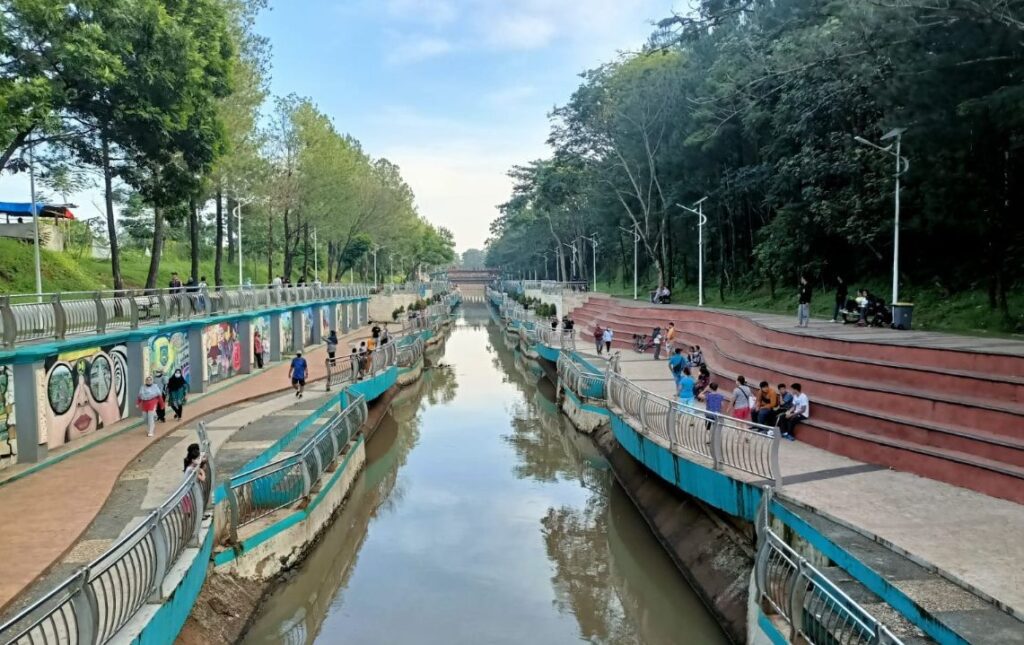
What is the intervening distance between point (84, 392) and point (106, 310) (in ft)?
6.56

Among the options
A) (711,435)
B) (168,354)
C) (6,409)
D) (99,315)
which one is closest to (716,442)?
(711,435)

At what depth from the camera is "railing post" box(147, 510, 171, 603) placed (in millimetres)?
7348

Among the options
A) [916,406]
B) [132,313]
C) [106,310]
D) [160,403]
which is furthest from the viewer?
[132,313]

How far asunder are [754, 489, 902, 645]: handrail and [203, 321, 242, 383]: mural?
20.5 meters

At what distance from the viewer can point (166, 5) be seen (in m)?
21.0

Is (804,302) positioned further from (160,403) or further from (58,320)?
(58,320)

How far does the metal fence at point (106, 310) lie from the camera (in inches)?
535

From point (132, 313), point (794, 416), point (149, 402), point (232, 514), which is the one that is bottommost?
point (232, 514)

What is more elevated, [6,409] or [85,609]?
[6,409]

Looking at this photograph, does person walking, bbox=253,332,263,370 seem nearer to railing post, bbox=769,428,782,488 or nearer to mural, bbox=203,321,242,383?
mural, bbox=203,321,242,383

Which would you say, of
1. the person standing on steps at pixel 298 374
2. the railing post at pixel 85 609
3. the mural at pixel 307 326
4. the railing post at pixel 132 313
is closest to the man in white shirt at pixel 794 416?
the railing post at pixel 85 609

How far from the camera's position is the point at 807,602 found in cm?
686

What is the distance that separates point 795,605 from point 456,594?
21.4 ft

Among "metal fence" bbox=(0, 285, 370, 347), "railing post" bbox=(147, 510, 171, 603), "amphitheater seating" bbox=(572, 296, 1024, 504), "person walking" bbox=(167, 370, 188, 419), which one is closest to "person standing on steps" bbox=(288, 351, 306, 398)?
"metal fence" bbox=(0, 285, 370, 347)
